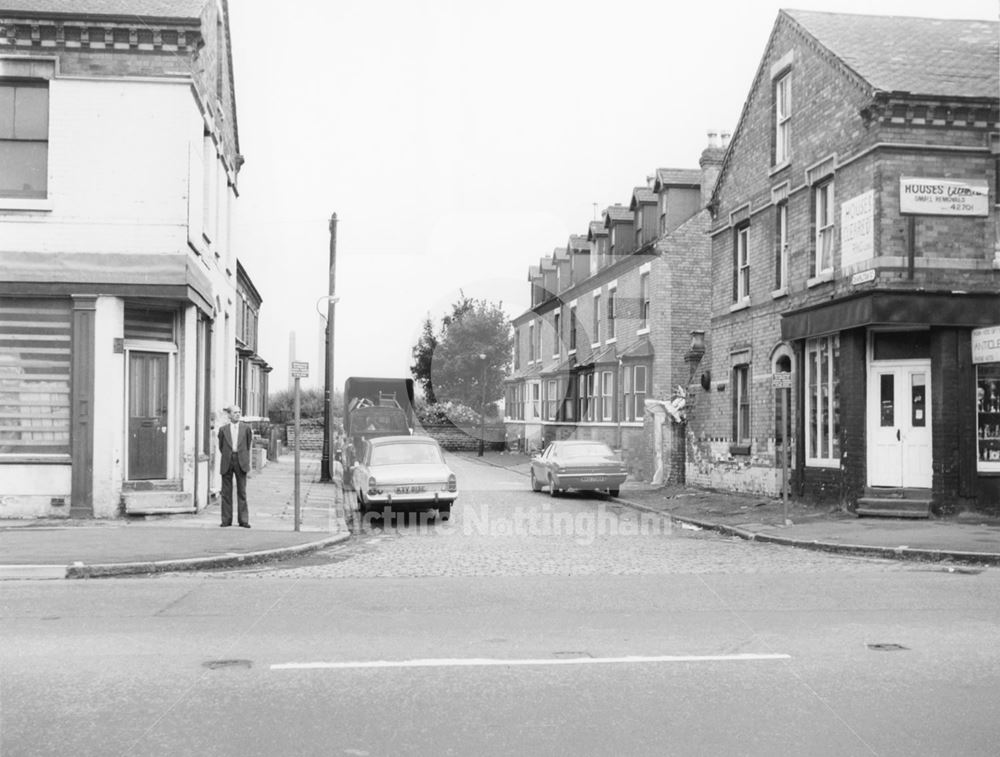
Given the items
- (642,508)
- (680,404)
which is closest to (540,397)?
(680,404)

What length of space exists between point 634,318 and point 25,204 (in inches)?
956

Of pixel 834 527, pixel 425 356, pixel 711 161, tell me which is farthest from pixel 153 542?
pixel 425 356

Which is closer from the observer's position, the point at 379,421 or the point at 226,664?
the point at 226,664

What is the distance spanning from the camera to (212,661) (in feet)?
23.6

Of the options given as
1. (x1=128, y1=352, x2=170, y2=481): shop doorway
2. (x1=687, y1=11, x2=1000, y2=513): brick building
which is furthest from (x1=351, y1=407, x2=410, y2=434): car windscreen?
(x1=128, y1=352, x2=170, y2=481): shop doorway

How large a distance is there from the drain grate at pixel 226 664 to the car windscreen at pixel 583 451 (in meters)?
19.6

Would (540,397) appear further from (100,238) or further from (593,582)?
(593,582)

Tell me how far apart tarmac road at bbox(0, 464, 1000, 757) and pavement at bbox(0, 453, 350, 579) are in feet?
2.03

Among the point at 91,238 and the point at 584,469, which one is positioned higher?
the point at 91,238

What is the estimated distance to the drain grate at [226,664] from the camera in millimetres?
7059

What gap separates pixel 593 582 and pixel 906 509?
30.0 feet

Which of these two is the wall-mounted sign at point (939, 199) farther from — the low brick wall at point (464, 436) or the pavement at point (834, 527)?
the low brick wall at point (464, 436)

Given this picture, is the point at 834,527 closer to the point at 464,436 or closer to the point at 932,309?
the point at 932,309

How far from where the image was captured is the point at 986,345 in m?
18.0
